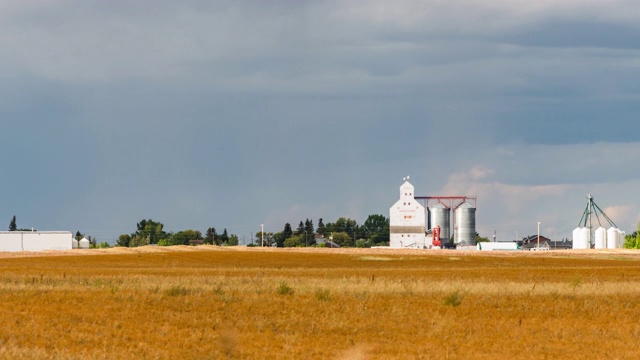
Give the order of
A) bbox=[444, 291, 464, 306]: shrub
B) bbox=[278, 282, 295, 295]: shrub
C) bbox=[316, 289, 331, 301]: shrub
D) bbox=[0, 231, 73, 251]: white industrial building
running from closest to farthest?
bbox=[444, 291, 464, 306]: shrub
bbox=[316, 289, 331, 301]: shrub
bbox=[278, 282, 295, 295]: shrub
bbox=[0, 231, 73, 251]: white industrial building

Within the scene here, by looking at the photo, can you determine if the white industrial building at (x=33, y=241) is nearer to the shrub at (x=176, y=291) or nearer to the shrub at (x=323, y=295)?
the shrub at (x=176, y=291)

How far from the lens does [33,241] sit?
627ft

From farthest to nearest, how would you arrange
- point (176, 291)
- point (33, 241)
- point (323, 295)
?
1. point (33, 241)
2. point (176, 291)
3. point (323, 295)

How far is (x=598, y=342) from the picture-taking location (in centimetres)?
3102

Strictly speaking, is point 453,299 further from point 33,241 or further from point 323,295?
point 33,241

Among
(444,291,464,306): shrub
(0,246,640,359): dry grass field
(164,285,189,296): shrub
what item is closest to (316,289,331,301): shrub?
(0,246,640,359): dry grass field

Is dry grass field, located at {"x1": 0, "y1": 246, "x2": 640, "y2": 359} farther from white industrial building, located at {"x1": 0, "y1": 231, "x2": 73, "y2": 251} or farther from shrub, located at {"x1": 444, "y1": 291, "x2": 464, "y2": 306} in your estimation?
white industrial building, located at {"x1": 0, "y1": 231, "x2": 73, "y2": 251}

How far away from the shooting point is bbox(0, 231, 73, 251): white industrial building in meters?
190

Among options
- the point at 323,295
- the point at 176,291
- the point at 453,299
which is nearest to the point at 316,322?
the point at 323,295

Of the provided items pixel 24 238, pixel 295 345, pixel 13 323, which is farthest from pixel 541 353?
pixel 24 238

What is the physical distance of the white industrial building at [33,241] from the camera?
189750 mm

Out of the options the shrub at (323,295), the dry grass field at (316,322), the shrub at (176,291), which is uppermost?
the shrub at (176,291)

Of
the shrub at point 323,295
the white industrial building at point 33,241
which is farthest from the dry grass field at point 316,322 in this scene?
the white industrial building at point 33,241

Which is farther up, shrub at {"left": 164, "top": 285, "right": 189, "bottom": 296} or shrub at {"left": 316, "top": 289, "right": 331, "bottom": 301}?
shrub at {"left": 164, "top": 285, "right": 189, "bottom": 296}
